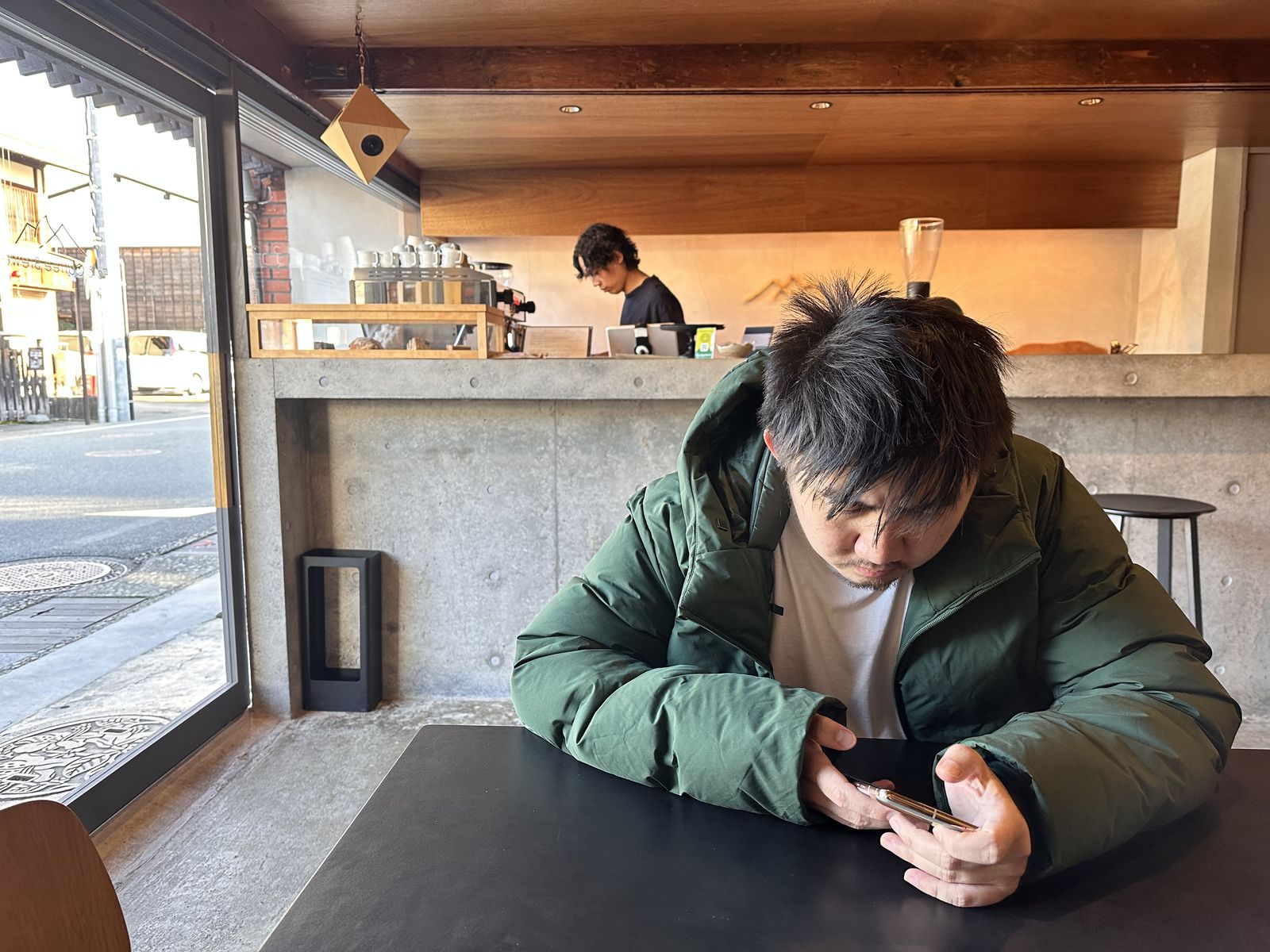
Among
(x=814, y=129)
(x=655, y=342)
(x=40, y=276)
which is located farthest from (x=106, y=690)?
(x=814, y=129)

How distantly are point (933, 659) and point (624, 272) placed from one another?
3.53 metres

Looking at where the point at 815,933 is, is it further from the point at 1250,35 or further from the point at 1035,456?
the point at 1250,35

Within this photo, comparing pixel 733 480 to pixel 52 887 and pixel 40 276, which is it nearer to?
pixel 52 887

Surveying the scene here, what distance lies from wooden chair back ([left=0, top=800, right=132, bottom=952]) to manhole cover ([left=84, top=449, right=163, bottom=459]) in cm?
187

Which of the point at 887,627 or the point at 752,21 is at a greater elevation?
the point at 752,21

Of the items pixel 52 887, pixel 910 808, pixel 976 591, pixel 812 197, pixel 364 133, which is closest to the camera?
pixel 52 887

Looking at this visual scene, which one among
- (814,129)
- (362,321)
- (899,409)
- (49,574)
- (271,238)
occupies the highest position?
(814,129)

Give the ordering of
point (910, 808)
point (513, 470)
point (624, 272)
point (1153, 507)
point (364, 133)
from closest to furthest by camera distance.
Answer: point (910, 808) < point (1153, 507) < point (364, 133) < point (513, 470) < point (624, 272)

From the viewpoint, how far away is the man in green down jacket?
0.77m

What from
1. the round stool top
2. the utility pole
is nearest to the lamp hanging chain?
the utility pole

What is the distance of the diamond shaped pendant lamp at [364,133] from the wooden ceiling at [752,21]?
548 millimetres

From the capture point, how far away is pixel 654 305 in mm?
4098

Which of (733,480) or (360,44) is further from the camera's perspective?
(360,44)

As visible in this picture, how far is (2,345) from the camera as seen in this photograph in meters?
1.88
